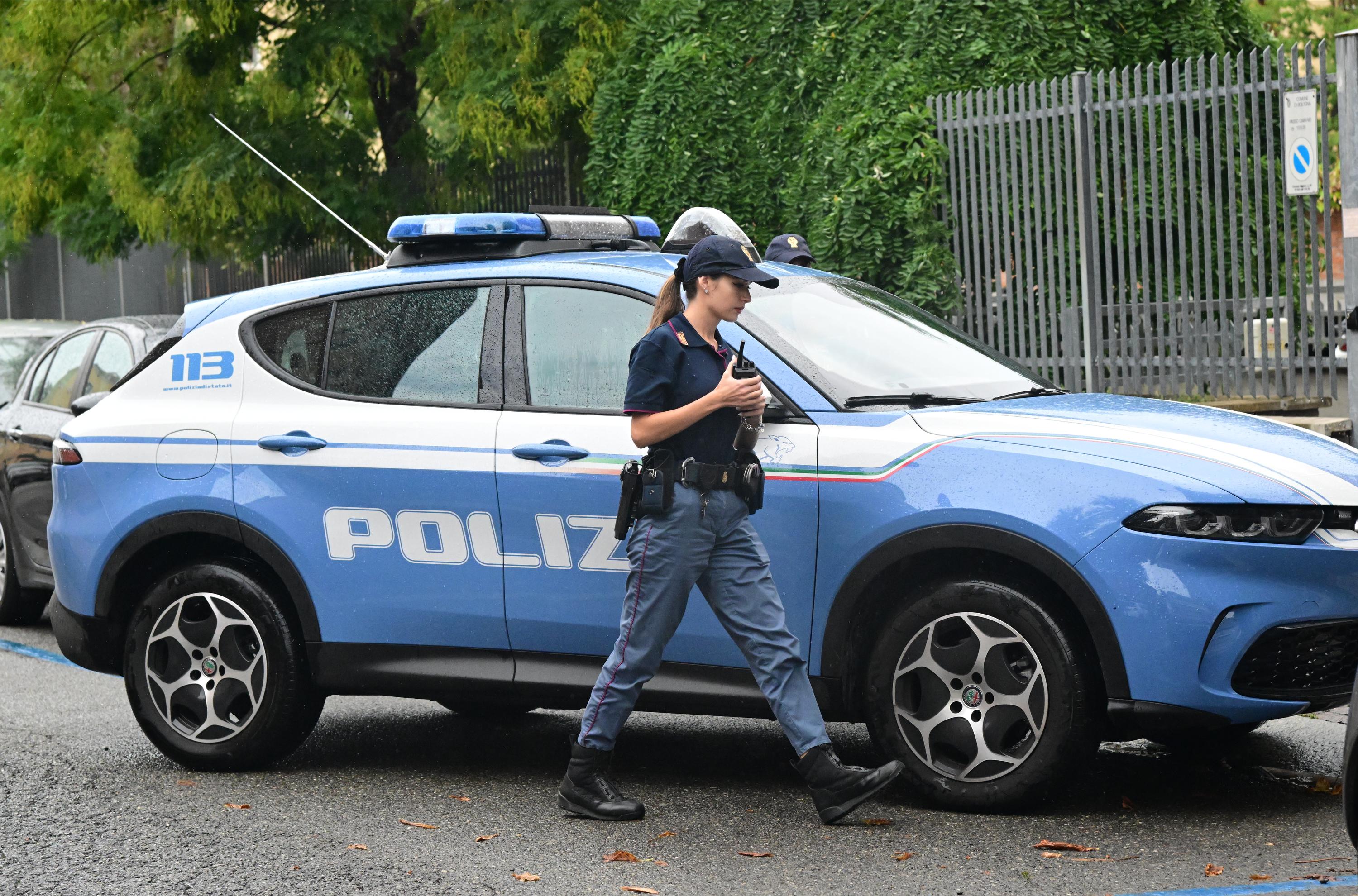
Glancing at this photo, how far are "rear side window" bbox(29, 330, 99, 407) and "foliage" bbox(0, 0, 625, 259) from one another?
4508 millimetres

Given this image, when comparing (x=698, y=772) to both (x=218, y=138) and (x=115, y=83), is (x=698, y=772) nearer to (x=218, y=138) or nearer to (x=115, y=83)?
(x=218, y=138)

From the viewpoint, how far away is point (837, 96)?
40.4 feet

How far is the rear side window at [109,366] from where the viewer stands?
Answer: 9.84m

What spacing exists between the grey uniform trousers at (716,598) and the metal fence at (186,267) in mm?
8348

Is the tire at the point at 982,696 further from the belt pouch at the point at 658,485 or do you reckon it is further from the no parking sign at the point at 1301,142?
the no parking sign at the point at 1301,142

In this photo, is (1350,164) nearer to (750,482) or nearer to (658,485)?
(750,482)

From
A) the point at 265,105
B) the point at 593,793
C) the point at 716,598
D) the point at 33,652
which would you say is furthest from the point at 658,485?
the point at 265,105

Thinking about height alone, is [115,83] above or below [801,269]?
above

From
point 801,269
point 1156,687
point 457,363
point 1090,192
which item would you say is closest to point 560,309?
point 457,363

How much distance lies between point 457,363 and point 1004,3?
23.5 feet

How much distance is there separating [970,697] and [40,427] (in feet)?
21.3

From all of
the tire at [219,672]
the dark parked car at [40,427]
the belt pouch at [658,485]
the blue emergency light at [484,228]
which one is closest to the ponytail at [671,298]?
the belt pouch at [658,485]

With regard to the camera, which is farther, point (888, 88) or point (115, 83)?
point (115, 83)

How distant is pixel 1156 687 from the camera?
4.81m
